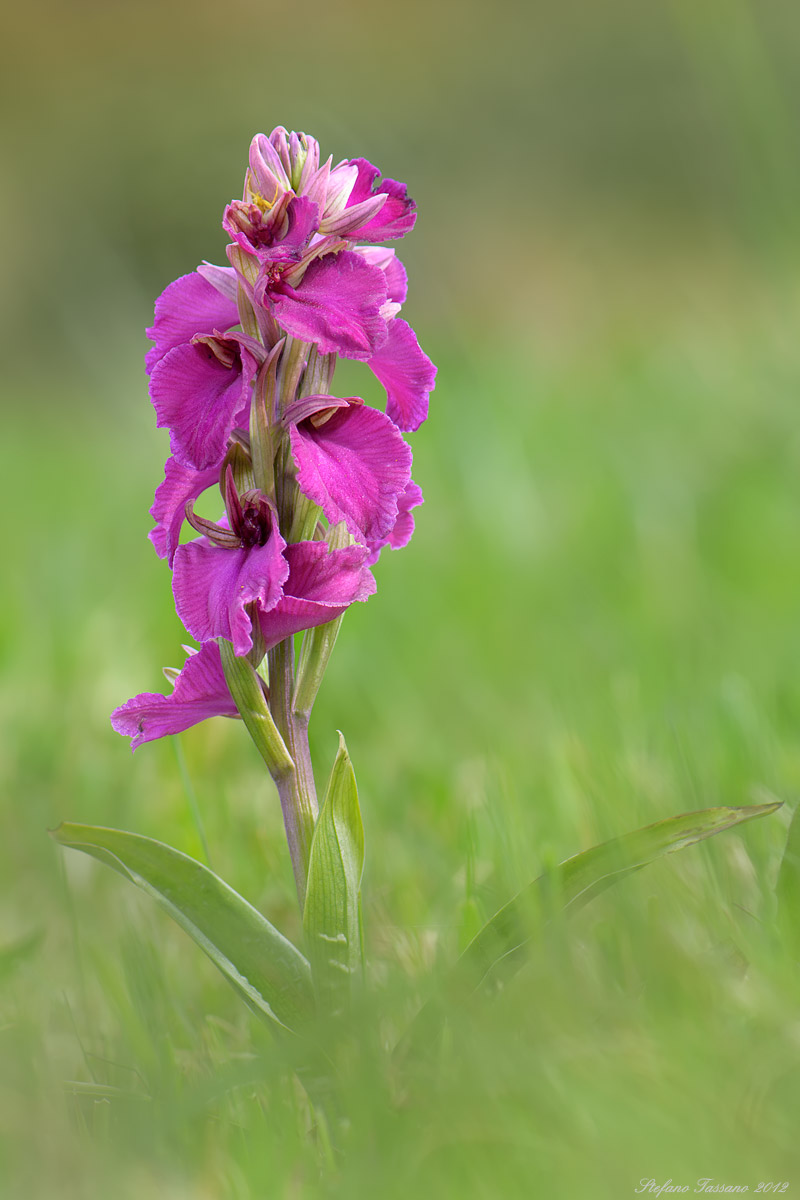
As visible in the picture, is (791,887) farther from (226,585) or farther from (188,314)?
(188,314)

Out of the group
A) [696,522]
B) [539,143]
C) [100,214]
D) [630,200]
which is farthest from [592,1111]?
[100,214]

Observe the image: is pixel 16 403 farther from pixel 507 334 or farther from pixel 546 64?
pixel 546 64

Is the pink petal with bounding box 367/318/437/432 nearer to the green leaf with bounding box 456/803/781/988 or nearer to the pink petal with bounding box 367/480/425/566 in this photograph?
the pink petal with bounding box 367/480/425/566

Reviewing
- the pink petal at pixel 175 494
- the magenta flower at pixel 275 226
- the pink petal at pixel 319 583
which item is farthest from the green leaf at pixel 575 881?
the magenta flower at pixel 275 226

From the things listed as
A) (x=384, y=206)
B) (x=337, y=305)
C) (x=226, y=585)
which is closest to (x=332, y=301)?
(x=337, y=305)

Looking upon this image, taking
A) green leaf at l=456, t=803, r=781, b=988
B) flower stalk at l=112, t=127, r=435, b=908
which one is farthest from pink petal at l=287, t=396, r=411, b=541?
green leaf at l=456, t=803, r=781, b=988

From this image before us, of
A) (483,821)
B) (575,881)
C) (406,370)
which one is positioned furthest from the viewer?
(483,821)
